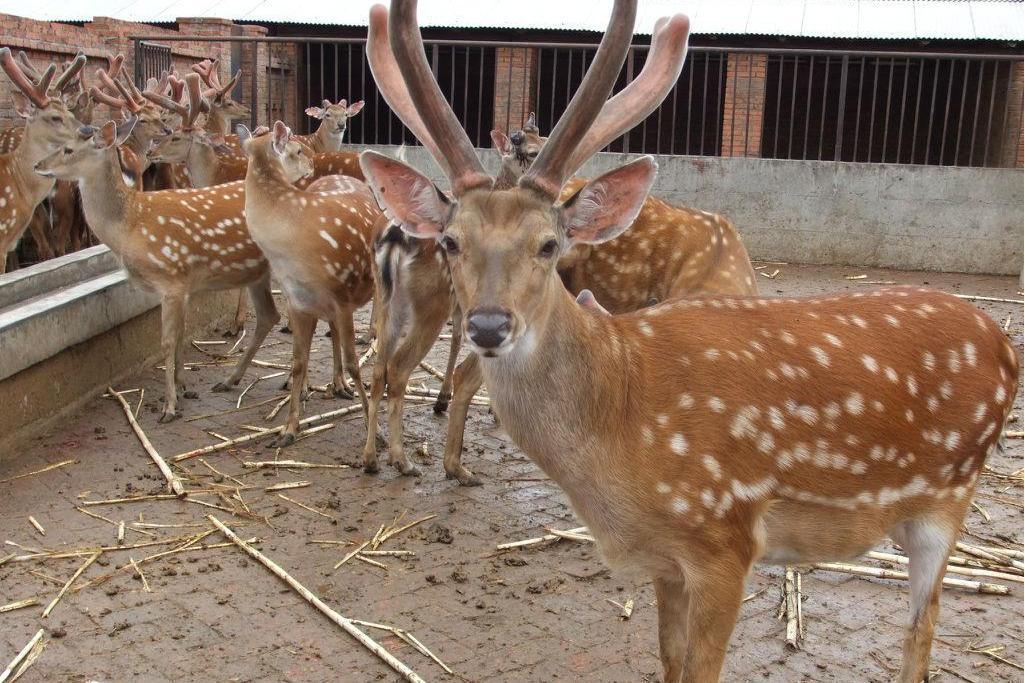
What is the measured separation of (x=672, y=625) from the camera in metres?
3.29

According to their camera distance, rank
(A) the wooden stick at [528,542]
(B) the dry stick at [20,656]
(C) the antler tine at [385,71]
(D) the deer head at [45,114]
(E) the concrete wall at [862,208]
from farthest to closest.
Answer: (E) the concrete wall at [862,208] < (D) the deer head at [45,114] < (A) the wooden stick at [528,542] < (B) the dry stick at [20,656] < (C) the antler tine at [385,71]

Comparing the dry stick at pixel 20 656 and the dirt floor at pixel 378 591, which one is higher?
the dirt floor at pixel 378 591

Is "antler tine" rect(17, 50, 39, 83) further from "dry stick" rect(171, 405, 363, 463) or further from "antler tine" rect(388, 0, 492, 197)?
"antler tine" rect(388, 0, 492, 197)

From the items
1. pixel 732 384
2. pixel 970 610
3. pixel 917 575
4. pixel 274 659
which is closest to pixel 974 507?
pixel 970 610

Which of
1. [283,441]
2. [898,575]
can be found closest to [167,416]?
[283,441]

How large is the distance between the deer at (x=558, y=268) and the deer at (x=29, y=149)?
3.36m

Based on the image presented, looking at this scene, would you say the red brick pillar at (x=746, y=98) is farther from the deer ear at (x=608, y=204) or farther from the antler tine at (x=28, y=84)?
the deer ear at (x=608, y=204)

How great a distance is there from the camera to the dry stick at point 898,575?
4.13 meters

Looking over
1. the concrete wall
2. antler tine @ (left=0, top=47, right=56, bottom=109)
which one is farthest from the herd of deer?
the concrete wall

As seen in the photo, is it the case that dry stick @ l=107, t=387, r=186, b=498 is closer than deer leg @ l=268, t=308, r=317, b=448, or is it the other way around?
dry stick @ l=107, t=387, r=186, b=498

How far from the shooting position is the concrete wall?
11547 millimetres

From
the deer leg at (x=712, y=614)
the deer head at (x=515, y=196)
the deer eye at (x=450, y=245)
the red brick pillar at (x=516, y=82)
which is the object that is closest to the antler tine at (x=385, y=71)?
the deer head at (x=515, y=196)

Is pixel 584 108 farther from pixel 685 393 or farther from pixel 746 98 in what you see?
pixel 746 98

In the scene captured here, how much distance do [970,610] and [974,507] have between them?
1.10 m
